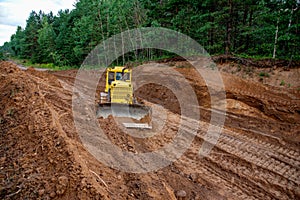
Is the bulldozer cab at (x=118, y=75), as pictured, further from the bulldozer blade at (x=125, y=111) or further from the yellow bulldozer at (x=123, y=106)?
the bulldozer blade at (x=125, y=111)

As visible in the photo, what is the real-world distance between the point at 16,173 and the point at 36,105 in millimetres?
4397

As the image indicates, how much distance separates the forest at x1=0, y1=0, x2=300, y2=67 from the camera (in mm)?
16000

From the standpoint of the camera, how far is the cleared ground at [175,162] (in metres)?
4.70

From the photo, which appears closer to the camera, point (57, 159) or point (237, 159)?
point (57, 159)

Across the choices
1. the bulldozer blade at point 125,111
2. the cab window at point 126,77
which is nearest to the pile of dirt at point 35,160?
the bulldozer blade at point 125,111

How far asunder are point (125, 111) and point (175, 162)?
13.4ft

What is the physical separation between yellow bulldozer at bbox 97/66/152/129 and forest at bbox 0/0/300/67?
928 centimetres

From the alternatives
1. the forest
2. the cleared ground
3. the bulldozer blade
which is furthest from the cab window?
the forest

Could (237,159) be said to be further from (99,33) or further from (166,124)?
(99,33)

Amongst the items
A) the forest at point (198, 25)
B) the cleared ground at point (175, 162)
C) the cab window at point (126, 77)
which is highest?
the forest at point (198, 25)

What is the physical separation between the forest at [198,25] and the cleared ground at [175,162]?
3625 mm

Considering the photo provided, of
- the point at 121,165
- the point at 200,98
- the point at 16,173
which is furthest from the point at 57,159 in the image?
the point at 200,98

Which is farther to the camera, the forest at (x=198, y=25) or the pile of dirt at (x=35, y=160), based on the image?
the forest at (x=198, y=25)

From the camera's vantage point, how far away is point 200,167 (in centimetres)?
786
